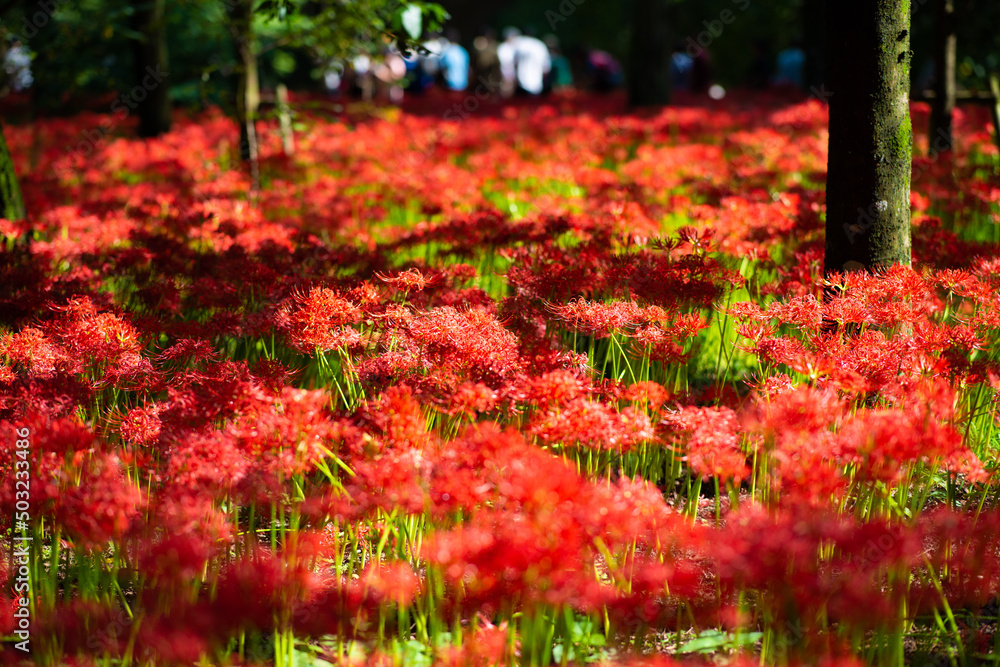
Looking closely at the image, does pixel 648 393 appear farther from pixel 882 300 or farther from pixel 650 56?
pixel 650 56

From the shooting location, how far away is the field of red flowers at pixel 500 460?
75.8 inches

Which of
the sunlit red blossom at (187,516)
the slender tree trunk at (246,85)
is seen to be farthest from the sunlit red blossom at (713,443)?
the slender tree trunk at (246,85)

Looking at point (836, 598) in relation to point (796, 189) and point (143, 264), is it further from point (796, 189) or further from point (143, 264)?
point (796, 189)

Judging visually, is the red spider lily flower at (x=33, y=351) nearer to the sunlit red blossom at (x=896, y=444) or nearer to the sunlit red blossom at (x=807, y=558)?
the sunlit red blossom at (x=807, y=558)

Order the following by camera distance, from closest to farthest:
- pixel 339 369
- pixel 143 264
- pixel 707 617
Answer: pixel 707 617 → pixel 339 369 → pixel 143 264

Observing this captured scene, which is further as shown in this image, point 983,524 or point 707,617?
point 707,617

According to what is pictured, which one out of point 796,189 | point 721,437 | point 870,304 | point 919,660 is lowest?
point 919,660

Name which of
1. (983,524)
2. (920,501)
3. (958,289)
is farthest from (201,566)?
(958,289)

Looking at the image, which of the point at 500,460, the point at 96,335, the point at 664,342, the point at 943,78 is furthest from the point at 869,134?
the point at 943,78

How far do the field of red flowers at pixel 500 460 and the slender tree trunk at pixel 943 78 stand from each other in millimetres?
3235

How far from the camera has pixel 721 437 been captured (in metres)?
2.24

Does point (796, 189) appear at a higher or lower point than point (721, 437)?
higher

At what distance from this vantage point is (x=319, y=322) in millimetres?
2773

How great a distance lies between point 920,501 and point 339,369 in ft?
7.22
